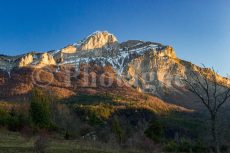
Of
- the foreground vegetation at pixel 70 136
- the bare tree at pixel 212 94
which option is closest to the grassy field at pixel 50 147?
the foreground vegetation at pixel 70 136

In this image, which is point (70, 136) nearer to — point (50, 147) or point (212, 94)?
point (50, 147)

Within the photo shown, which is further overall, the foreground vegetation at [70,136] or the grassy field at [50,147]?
the foreground vegetation at [70,136]

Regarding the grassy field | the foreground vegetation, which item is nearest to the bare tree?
the foreground vegetation

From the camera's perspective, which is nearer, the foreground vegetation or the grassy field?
the grassy field

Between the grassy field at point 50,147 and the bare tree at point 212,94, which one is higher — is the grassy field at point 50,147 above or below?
below

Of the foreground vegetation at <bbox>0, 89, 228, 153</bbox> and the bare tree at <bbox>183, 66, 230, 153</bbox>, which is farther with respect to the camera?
the foreground vegetation at <bbox>0, 89, 228, 153</bbox>

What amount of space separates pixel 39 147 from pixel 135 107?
153 metres

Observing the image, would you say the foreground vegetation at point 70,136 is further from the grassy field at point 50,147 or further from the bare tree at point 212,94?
the bare tree at point 212,94

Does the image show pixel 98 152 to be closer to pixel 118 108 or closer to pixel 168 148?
pixel 168 148

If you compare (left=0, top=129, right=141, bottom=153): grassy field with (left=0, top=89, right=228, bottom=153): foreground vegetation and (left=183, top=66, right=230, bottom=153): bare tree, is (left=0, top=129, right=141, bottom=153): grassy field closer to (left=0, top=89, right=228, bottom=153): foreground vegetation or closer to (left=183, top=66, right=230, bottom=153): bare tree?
(left=0, top=89, right=228, bottom=153): foreground vegetation

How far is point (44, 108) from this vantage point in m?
58.5

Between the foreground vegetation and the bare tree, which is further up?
the bare tree

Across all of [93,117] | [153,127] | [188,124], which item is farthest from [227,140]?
[188,124]

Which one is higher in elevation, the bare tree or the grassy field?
the bare tree
